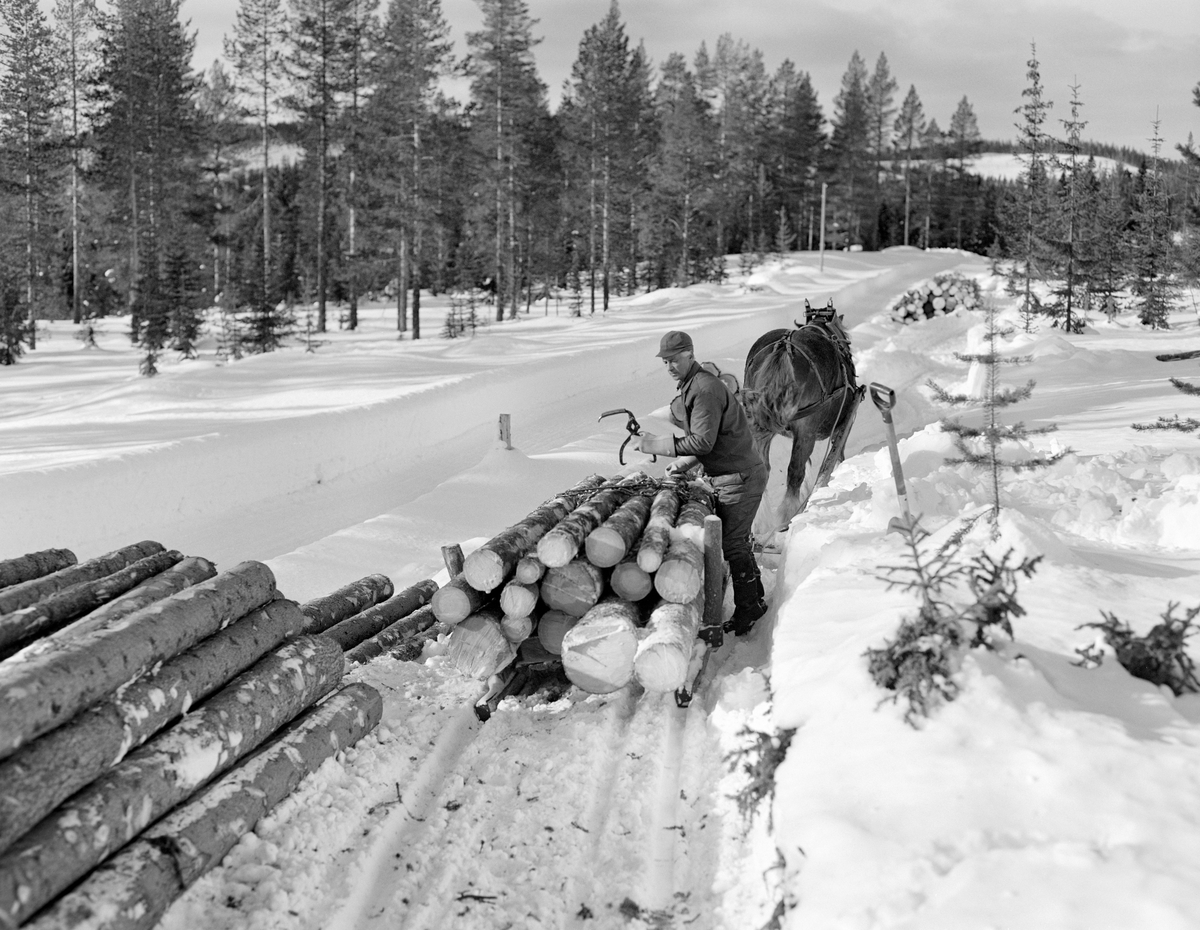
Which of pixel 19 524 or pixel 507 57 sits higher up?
pixel 507 57

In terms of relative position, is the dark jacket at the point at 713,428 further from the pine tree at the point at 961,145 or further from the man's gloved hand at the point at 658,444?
the pine tree at the point at 961,145

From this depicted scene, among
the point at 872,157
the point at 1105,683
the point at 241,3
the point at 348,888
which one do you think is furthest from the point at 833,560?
the point at 872,157

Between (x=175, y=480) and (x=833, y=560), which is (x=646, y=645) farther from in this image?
(x=175, y=480)

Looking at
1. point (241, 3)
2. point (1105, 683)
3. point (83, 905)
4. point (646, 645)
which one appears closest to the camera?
point (83, 905)

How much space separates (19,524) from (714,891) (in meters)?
7.99

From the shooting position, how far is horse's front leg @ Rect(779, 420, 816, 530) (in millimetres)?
8391

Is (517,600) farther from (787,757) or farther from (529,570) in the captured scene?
(787,757)

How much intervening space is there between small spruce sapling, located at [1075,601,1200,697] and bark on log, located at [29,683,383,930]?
3.28 m

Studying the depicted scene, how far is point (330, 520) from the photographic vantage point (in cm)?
1018

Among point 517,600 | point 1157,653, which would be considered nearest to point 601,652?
point 517,600

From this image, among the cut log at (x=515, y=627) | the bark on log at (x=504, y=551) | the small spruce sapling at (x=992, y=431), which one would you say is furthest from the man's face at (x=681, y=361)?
the small spruce sapling at (x=992, y=431)

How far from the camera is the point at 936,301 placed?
87.7ft

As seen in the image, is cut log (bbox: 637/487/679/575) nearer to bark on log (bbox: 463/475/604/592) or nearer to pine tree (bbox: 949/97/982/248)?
bark on log (bbox: 463/475/604/592)

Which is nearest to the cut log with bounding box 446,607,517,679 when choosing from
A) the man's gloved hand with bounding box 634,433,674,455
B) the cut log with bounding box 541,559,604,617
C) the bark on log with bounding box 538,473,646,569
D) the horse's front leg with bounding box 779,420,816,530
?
the cut log with bounding box 541,559,604,617
